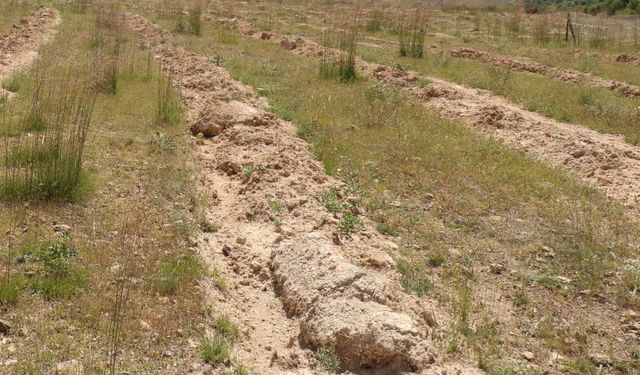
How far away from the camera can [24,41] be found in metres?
14.3

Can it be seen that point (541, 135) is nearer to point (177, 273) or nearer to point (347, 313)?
point (347, 313)

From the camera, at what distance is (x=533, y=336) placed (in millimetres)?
4648

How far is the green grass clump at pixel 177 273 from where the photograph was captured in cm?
465

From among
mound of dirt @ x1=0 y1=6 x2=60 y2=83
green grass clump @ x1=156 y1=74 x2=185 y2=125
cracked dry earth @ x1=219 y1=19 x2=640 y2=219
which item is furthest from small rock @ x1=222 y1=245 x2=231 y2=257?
mound of dirt @ x1=0 y1=6 x2=60 y2=83

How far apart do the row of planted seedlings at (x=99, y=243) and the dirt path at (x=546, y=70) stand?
9.43 m

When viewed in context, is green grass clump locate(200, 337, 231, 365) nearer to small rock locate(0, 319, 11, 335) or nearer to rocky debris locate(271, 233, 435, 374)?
rocky debris locate(271, 233, 435, 374)

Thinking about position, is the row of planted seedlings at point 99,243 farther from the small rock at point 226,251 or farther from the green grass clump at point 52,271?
the small rock at point 226,251

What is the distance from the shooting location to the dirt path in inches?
509

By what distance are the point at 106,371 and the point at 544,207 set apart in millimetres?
5242

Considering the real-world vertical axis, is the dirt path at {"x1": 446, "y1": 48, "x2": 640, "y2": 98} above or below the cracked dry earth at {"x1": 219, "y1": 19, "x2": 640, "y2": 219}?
above

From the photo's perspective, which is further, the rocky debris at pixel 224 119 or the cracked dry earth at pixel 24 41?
the cracked dry earth at pixel 24 41

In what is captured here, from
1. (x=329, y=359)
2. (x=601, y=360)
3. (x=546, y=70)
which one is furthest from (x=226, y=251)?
(x=546, y=70)

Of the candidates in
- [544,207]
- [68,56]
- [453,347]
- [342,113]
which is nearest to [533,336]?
[453,347]

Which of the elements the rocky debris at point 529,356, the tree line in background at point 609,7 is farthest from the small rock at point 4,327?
the tree line in background at point 609,7
